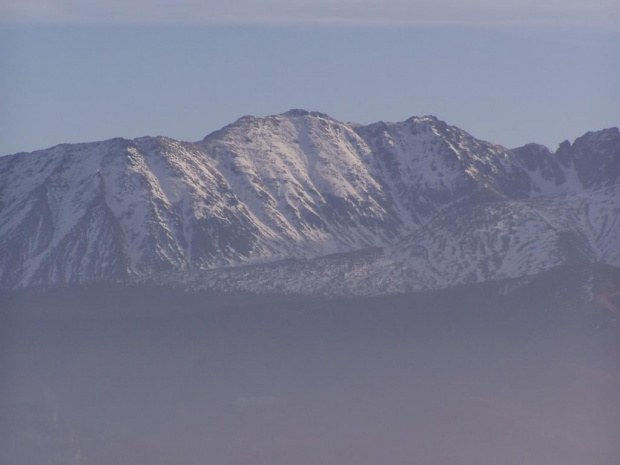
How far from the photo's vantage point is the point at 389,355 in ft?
556

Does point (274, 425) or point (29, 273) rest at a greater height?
point (29, 273)

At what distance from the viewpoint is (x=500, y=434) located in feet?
467

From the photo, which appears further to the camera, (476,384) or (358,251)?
(358,251)

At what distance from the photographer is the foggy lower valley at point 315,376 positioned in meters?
140

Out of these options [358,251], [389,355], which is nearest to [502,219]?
[358,251]

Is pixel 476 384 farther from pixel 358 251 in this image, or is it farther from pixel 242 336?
pixel 358 251

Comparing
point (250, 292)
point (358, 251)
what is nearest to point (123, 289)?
point (250, 292)

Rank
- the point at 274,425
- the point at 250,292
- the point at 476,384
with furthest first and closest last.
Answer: the point at 250,292 < the point at 476,384 < the point at 274,425

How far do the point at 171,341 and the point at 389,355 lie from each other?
810 inches

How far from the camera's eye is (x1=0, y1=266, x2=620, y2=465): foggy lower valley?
140 meters

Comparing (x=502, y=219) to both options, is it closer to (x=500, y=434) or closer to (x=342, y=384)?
(x=342, y=384)

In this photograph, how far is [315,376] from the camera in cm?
16412

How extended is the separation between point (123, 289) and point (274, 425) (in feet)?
149

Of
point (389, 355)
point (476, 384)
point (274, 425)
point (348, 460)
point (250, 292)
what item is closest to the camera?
point (348, 460)
